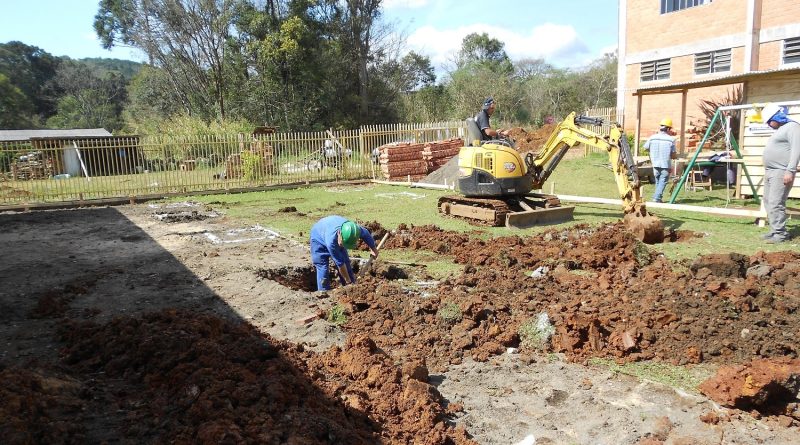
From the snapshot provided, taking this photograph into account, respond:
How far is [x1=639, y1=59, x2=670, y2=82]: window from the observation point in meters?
24.6

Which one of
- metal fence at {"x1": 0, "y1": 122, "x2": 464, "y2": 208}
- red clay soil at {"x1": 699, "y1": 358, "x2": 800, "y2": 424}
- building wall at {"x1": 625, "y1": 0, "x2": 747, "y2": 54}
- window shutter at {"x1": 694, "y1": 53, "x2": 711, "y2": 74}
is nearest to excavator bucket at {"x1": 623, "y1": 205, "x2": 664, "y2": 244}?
red clay soil at {"x1": 699, "y1": 358, "x2": 800, "y2": 424}

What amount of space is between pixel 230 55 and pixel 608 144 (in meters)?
33.2

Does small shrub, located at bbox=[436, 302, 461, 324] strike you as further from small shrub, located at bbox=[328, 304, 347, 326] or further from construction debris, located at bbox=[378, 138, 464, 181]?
construction debris, located at bbox=[378, 138, 464, 181]

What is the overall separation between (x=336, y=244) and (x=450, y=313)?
193 cm

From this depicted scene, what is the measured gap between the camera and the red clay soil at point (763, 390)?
12.9 feet

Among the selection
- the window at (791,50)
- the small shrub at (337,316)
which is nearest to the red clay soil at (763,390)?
the small shrub at (337,316)

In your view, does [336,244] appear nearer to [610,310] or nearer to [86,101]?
[610,310]

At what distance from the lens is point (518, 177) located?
439 inches

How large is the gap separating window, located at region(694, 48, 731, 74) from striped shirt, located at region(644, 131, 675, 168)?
39.8 feet

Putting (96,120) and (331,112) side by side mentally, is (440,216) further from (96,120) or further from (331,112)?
(96,120)

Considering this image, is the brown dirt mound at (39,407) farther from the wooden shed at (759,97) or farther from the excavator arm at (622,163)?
the wooden shed at (759,97)

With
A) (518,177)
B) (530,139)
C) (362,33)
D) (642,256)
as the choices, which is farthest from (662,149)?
(362,33)

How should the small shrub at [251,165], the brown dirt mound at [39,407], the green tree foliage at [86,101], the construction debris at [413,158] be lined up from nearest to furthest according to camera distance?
1. the brown dirt mound at [39,407]
2. the small shrub at [251,165]
3. the construction debris at [413,158]
4. the green tree foliage at [86,101]

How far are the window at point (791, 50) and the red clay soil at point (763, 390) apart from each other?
69.4 feet
